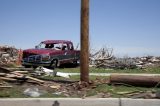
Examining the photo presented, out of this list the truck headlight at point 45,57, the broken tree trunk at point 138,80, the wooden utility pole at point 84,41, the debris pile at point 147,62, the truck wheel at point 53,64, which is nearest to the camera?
the broken tree trunk at point 138,80

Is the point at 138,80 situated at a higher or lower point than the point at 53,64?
lower

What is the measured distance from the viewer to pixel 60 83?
11.9 m

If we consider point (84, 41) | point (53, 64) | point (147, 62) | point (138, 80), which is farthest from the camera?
point (147, 62)

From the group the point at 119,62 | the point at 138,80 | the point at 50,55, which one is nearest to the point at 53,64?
the point at 50,55

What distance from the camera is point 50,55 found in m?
22.7

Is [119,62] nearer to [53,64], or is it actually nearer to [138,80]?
[53,64]

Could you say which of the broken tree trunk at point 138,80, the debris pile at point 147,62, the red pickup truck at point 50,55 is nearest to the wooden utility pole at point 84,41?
the broken tree trunk at point 138,80

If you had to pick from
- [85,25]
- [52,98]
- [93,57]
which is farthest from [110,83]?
[93,57]

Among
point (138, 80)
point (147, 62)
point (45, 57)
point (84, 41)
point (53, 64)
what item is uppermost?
point (84, 41)

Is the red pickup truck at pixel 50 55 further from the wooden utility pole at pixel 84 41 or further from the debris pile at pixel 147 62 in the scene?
the wooden utility pole at pixel 84 41

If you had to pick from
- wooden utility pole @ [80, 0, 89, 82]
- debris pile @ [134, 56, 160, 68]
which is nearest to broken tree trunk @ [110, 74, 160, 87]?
wooden utility pole @ [80, 0, 89, 82]

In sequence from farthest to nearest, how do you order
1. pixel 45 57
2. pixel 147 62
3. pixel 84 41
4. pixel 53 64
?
pixel 147 62 < pixel 53 64 < pixel 45 57 < pixel 84 41

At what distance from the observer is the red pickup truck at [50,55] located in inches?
879

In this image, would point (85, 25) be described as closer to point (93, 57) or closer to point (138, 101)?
point (138, 101)
